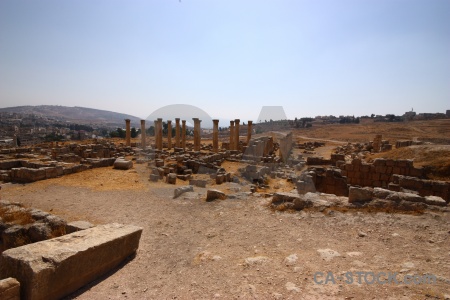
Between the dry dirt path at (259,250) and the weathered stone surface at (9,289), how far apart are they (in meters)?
0.89

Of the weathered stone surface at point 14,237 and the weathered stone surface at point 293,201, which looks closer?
the weathered stone surface at point 14,237

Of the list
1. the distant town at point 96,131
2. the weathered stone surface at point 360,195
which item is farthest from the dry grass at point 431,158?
the distant town at point 96,131

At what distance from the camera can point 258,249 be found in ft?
19.3

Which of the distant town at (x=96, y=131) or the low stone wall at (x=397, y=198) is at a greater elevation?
the distant town at (x=96, y=131)

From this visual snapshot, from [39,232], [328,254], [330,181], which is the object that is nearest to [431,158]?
[330,181]

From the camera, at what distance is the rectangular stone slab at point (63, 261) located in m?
4.11

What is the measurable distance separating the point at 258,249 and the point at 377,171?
37.7 feet

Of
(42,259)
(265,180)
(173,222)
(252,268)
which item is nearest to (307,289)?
(252,268)

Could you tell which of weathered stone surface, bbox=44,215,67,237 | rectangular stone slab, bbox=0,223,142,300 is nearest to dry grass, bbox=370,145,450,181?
rectangular stone slab, bbox=0,223,142,300

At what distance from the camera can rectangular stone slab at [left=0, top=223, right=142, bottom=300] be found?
4113 millimetres

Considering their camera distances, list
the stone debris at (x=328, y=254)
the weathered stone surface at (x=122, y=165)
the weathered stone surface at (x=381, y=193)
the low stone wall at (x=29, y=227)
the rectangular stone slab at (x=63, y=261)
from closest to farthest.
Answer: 1. the rectangular stone slab at (x=63, y=261)
2. the stone debris at (x=328, y=254)
3. the low stone wall at (x=29, y=227)
4. the weathered stone surface at (x=381, y=193)
5. the weathered stone surface at (x=122, y=165)

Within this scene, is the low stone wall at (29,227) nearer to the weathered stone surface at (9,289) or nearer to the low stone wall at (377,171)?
the weathered stone surface at (9,289)

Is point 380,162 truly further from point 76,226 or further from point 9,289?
point 9,289

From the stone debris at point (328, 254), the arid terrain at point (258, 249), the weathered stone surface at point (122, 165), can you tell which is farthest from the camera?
the weathered stone surface at point (122, 165)
